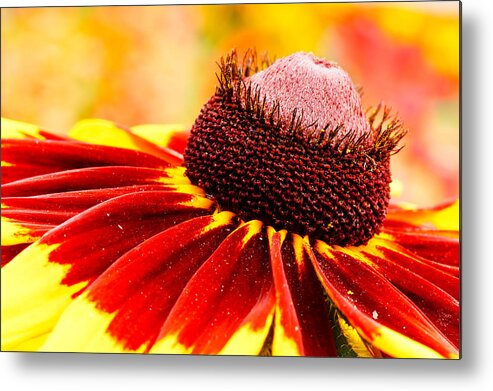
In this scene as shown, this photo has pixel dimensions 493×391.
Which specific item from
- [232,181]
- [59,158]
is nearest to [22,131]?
[59,158]

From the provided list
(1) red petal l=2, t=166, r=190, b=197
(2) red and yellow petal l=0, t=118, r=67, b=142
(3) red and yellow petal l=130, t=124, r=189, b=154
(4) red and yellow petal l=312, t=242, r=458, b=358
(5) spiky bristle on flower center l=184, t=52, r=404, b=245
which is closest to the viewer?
(4) red and yellow petal l=312, t=242, r=458, b=358

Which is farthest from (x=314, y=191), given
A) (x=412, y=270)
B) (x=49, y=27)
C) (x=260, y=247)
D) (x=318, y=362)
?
(x=49, y=27)

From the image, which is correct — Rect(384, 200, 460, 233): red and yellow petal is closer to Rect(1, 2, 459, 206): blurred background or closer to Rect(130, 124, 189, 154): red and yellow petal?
Rect(1, 2, 459, 206): blurred background

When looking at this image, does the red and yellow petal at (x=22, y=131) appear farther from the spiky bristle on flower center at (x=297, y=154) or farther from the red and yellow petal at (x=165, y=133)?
the spiky bristle on flower center at (x=297, y=154)

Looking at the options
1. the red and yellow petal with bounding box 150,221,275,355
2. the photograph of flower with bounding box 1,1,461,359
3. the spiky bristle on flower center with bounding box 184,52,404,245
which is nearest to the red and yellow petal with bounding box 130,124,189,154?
the photograph of flower with bounding box 1,1,461,359

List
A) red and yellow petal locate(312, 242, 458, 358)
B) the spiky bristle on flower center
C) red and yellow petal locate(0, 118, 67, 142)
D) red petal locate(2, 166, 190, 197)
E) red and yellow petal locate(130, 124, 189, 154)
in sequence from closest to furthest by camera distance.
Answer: red and yellow petal locate(312, 242, 458, 358)
the spiky bristle on flower center
red petal locate(2, 166, 190, 197)
red and yellow petal locate(0, 118, 67, 142)
red and yellow petal locate(130, 124, 189, 154)

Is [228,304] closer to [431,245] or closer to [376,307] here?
[376,307]

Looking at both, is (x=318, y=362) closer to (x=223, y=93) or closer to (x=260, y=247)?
(x=260, y=247)

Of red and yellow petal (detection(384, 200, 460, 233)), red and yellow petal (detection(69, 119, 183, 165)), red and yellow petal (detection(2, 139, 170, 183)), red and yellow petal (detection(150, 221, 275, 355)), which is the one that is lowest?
red and yellow petal (detection(150, 221, 275, 355))
